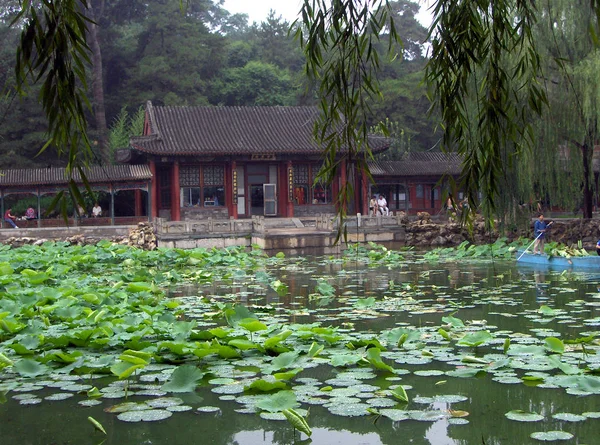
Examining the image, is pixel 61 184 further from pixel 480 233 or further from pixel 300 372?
pixel 300 372

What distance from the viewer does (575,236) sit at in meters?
17.2

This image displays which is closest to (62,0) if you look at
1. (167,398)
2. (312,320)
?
(167,398)

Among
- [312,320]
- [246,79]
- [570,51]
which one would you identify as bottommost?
[312,320]

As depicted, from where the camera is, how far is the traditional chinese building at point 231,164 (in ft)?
78.7

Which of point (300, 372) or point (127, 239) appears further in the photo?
point (127, 239)

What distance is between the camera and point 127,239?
21.6 m

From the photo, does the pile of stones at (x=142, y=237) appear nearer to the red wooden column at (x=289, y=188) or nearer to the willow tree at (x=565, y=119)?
the red wooden column at (x=289, y=188)

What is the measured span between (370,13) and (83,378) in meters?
2.54

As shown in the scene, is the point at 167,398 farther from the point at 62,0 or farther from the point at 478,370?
the point at 62,0

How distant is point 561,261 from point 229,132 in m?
14.8

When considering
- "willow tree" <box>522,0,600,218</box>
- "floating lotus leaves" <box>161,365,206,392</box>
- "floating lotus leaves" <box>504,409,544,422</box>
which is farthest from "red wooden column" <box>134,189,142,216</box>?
"floating lotus leaves" <box>504,409,544,422</box>

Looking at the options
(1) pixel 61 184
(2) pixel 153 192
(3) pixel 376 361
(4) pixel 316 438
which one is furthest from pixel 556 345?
(1) pixel 61 184

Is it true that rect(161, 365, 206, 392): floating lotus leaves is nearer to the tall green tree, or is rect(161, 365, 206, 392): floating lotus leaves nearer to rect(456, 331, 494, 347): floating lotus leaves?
rect(456, 331, 494, 347): floating lotus leaves

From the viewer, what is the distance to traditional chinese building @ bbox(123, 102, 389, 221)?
2398 cm
